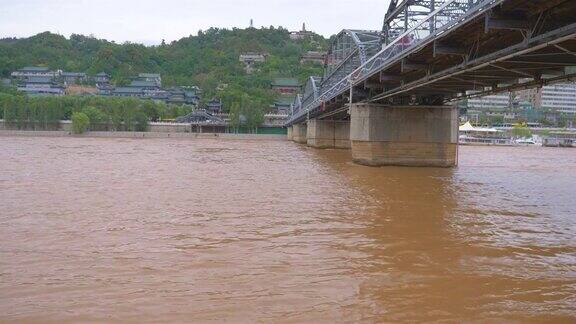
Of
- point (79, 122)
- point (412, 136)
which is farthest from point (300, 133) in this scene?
point (412, 136)

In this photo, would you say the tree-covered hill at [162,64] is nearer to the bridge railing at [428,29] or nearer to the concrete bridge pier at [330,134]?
the concrete bridge pier at [330,134]

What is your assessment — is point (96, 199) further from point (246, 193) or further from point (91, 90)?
point (91, 90)

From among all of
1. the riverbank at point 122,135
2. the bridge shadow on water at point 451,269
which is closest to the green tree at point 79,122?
the riverbank at point 122,135

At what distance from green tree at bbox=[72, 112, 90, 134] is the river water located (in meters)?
87.1

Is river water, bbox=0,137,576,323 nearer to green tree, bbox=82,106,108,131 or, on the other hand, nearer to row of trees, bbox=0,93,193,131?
green tree, bbox=82,106,108,131

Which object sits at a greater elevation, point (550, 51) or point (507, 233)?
point (550, 51)

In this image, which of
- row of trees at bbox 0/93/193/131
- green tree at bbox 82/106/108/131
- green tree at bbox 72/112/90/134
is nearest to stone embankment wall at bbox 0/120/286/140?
green tree at bbox 72/112/90/134

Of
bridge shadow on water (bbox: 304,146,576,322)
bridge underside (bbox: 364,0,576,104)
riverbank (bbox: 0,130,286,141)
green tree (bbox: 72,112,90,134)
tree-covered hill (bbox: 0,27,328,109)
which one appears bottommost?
bridge shadow on water (bbox: 304,146,576,322)

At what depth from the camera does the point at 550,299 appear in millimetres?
8305

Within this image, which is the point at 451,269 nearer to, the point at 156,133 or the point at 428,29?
the point at 428,29

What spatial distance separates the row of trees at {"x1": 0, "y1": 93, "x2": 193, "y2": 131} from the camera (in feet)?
358

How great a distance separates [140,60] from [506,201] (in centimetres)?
17394

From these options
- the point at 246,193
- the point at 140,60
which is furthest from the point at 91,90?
the point at 246,193

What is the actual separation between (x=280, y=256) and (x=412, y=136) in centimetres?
2525
